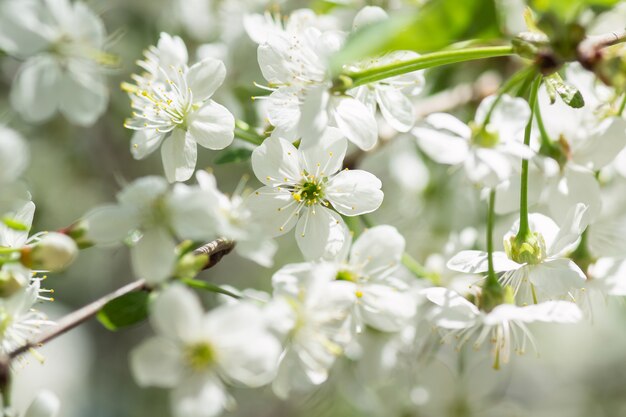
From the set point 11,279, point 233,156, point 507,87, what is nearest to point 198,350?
point 11,279

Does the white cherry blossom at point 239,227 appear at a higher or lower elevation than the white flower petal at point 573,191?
higher

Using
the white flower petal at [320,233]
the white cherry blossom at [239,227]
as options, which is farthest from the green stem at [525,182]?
the white cherry blossom at [239,227]

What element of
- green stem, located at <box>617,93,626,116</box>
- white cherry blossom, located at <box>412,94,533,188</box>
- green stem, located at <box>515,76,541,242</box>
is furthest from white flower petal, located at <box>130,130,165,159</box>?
green stem, located at <box>617,93,626,116</box>

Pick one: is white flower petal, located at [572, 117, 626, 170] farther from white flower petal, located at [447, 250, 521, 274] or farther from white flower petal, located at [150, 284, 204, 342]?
white flower petal, located at [150, 284, 204, 342]

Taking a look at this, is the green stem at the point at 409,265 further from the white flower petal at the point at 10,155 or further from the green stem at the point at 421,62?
the white flower petal at the point at 10,155

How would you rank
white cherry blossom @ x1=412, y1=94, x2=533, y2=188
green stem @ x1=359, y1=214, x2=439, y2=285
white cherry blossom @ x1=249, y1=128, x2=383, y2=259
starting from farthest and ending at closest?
green stem @ x1=359, y1=214, x2=439, y2=285 < white cherry blossom @ x1=249, y1=128, x2=383, y2=259 < white cherry blossom @ x1=412, y1=94, x2=533, y2=188

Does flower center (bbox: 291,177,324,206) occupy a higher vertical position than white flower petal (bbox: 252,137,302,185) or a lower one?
lower
